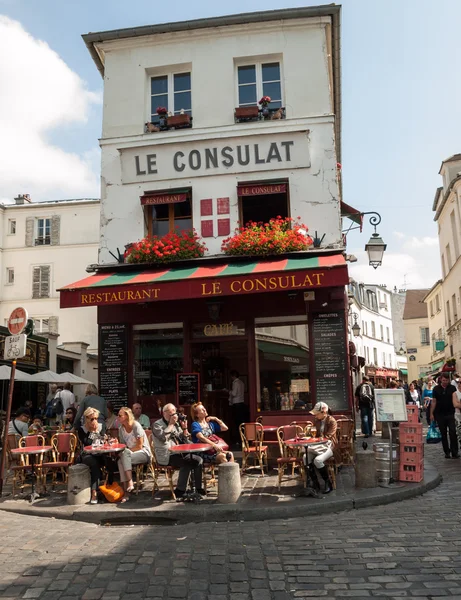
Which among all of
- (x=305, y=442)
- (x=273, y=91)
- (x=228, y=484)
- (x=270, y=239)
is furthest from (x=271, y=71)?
(x=228, y=484)

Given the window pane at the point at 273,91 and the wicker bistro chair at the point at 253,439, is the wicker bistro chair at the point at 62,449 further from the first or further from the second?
the window pane at the point at 273,91

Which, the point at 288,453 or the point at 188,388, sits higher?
the point at 188,388

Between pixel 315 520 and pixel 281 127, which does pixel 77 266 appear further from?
pixel 315 520

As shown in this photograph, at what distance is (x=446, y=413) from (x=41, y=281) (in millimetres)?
22522

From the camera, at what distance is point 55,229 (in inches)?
1126

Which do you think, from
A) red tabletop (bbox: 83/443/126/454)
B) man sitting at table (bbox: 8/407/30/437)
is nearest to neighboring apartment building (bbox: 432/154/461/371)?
man sitting at table (bbox: 8/407/30/437)

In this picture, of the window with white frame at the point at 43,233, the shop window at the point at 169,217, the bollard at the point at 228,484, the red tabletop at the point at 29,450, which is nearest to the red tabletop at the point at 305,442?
the bollard at the point at 228,484

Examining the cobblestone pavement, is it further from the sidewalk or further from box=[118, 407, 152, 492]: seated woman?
box=[118, 407, 152, 492]: seated woman

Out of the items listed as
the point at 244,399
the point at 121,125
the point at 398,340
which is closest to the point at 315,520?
the point at 244,399

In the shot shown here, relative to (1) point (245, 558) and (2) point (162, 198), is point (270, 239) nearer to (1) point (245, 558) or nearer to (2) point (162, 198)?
(2) point (162, 198)

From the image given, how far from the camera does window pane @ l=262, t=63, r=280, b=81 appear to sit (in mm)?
12883

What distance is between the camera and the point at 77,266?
92.3 feet

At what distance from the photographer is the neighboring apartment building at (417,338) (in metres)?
50.2

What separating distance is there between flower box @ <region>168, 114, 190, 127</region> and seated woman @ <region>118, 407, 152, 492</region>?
7254 mm
